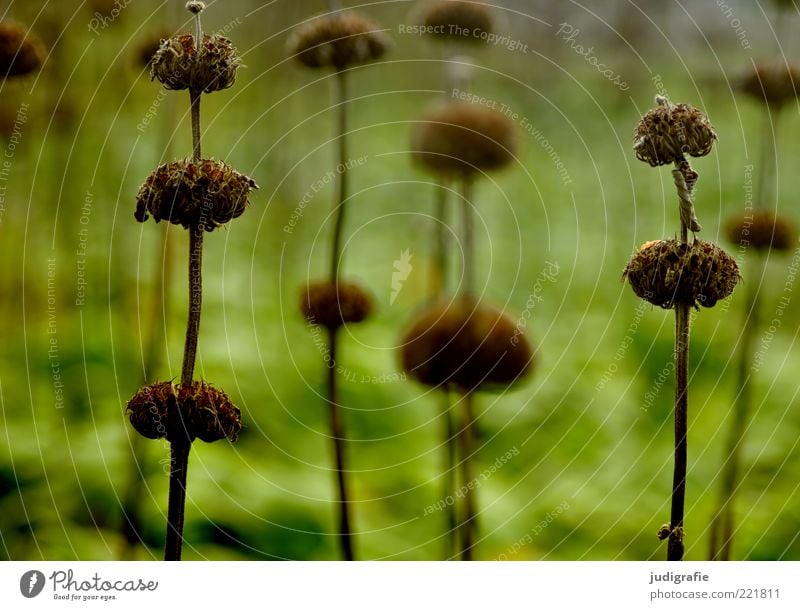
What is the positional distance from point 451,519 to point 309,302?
0.29m

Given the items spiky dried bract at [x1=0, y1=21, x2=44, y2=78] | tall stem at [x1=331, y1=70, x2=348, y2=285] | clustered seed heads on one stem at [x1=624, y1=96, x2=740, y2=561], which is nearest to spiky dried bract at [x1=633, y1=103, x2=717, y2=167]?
clustered seed heads on one stem at [x1=624, y1=96, x2=740, y2=561]

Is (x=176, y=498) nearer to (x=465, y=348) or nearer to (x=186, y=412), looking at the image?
(x=186, y=412)

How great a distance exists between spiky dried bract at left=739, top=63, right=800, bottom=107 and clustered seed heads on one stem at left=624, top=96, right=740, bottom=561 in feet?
1.17

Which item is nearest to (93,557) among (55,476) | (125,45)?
(55,476)

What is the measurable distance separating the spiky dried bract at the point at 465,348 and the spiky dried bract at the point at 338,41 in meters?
0.28

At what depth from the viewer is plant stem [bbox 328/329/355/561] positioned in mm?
960

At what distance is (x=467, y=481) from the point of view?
3.20 feet

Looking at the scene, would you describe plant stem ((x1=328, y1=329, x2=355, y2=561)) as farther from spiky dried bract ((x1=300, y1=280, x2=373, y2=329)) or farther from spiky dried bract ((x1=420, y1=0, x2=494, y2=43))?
spiky dried bract ((x1=420, y1=0, x2=494, y2=43))

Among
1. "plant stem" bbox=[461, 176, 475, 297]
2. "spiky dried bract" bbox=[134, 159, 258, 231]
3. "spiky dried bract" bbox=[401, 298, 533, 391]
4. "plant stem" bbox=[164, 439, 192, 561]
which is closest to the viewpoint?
"spiky dried bract" bbox=[134, 159, 258, 231]

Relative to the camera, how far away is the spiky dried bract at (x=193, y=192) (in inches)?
25.7

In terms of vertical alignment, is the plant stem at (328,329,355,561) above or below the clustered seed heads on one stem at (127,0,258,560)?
below

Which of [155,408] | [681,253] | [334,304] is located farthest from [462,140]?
[155,408]

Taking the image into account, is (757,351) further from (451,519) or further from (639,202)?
(451,519)

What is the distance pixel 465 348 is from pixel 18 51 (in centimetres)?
59
